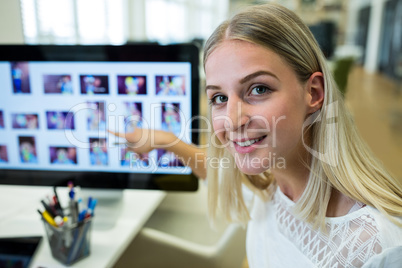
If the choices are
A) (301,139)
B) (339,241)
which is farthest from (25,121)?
(339,241)

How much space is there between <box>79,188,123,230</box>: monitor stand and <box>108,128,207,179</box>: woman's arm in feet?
0.69

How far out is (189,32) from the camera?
8.62 meters

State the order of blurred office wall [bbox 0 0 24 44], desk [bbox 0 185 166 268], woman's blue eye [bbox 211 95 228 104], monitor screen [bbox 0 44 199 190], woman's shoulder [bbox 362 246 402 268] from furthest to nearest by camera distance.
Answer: blurred office wall [bbox 0 0 24 44], monitor screen [bbox 0 44 199 190], desk [bbox 0 185 166 268], woman's blue eye [bbox 211 95 228 104], woman's shoulder [bbox 362 246 402 268]

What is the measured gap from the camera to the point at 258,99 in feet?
2.03

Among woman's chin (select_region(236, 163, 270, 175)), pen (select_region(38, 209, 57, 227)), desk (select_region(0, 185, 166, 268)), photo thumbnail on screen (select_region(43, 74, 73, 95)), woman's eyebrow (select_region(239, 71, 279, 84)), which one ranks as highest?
woman's eyebrow (select_region(239, 71, 279, 84))

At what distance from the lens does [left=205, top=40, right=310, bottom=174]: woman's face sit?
0.61 metres

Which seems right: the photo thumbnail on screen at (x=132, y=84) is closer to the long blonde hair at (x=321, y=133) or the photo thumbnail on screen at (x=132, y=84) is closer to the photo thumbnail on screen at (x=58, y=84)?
the photo thumbnail on screen at (x=58, y=84)

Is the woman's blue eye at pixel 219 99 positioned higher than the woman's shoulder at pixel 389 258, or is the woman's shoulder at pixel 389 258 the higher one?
the woman's blue eye at pixel 219 99

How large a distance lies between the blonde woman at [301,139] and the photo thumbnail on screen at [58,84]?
0.43m

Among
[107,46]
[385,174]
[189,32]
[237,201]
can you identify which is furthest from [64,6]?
[189,32]

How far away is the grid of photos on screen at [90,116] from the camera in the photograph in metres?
0.91

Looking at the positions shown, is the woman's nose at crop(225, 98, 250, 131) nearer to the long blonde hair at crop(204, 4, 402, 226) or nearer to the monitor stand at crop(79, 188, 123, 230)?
the long blonde hair at crop(204, 4, 402, 226)

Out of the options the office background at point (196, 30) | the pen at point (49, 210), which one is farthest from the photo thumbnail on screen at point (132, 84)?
the pen at point (49, 210)

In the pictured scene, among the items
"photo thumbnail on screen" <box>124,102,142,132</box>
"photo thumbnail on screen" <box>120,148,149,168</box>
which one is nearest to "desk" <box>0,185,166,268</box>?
"photo thumbnail on screen" <box>120,148,149,168</box>
